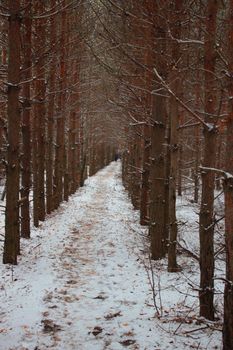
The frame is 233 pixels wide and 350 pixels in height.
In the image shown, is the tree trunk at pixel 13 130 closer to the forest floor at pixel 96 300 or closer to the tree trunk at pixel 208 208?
the forest floor at pixel 96 300

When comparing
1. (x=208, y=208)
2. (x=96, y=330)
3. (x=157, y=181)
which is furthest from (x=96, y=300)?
(x=157, y=181)

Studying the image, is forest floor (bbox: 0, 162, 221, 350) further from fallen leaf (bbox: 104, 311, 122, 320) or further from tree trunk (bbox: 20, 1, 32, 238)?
tree trunk (bbox: 20, 1, 32, 238)

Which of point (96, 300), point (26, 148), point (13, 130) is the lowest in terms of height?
point (96, 300)

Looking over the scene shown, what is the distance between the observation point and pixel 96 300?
7395 millimetres

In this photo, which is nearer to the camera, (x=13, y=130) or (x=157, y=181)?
(x=13, y=130)

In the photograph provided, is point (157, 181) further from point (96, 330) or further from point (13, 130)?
point (96, 330)

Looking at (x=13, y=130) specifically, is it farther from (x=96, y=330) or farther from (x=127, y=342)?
(x=127, y=342)

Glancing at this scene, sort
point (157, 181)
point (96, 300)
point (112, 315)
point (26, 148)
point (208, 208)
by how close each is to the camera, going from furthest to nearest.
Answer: point (26, 148) < point (157, 181) < point (96, 300) < point (112, 315) < point (208, 208)

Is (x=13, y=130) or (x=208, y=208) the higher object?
(x=13, y=130)

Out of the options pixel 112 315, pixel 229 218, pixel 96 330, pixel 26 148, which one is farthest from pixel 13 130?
pixel 229 218

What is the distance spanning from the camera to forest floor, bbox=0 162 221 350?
5.81 m

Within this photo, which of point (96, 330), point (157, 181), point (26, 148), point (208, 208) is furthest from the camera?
point (26, 148)

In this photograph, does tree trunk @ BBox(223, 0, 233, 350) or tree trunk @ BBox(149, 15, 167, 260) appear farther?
tree trunk @ BBox(149, 15, 167, 260)

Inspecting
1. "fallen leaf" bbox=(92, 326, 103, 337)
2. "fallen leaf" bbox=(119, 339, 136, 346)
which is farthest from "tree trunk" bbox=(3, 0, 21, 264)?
"fallen leaf" bbox=(119, 339, 136, 346)
